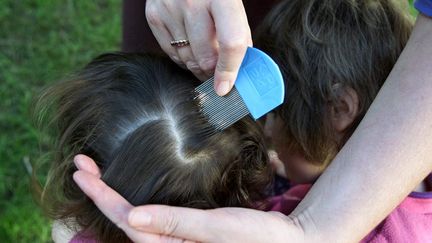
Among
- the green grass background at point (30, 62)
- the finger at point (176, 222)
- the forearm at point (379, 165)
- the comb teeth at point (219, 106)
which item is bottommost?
the green grass background at point (30, 62)

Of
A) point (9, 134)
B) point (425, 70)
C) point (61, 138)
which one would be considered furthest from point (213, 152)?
point (9, 134)

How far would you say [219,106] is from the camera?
1137 millimetres

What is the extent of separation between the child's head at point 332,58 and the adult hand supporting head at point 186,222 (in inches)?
16.3

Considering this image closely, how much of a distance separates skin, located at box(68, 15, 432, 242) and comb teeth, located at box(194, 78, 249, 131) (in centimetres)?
18

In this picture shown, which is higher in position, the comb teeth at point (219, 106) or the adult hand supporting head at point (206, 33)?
the adult hand supporting head at point (206, 33)

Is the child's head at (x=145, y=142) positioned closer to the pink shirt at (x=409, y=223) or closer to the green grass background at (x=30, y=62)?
the pink shirt at (x=409, y=223)

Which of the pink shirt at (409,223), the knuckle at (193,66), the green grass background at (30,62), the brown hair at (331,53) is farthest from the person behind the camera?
the green grass background at (30,62)

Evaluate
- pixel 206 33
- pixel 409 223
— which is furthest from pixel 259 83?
pixel 409 223

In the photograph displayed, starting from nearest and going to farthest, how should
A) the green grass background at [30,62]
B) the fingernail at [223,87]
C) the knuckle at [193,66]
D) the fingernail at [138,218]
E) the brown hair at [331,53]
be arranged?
1. the fingernail at [138,218]
2. the fingernail at [223,87]
3. the knuckle at [193,66]
4. the brown hair at [331,53]
5. the green grass background at [30,62]

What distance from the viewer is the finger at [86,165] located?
1.11 metres

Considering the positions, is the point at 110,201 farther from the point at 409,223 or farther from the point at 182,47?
the point at 409,223

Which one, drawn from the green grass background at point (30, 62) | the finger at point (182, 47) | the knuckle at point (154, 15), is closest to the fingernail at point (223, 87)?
the finger at point (182, 47)

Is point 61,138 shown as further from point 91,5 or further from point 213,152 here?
point 91,5

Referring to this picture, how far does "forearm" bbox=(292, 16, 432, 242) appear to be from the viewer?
1.11 meters
